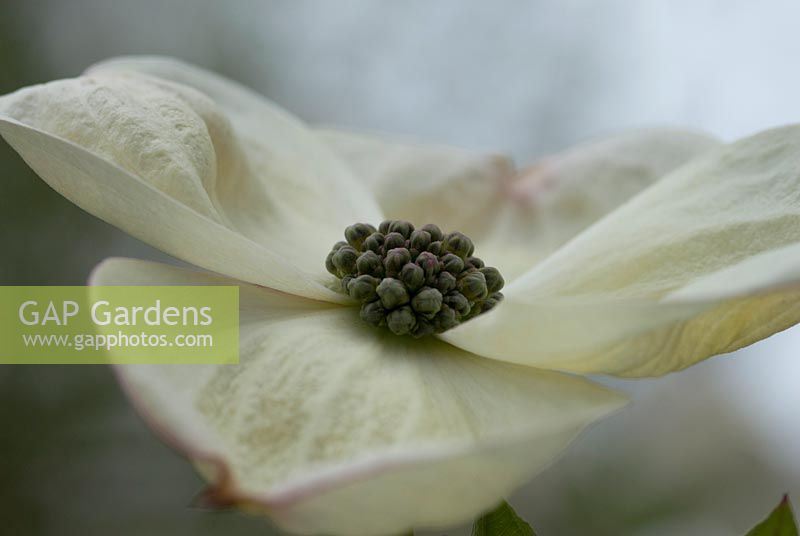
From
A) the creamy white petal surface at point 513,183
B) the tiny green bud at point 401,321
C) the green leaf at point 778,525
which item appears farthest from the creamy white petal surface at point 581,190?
the green leaf at point 778,525

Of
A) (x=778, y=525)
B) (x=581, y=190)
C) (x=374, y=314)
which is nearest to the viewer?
(x=778, y=525)

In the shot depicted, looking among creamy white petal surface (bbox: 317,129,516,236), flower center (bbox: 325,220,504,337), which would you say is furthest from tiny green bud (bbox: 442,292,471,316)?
creamy white petal surface (bbox: 317,129,516,236)

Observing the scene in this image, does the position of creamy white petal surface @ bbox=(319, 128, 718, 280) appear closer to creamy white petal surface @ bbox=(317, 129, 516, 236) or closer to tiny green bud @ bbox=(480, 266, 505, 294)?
creamy white petal surface @ bbox=(317, 129, 516, 236)

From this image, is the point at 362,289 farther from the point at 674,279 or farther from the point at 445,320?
the point at 674,279

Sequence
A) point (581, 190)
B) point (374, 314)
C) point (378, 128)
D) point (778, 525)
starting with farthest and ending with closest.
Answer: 1. point (378, 128)
2. point (581, 190)
3. point (374, 314)
4. point (778, 525)

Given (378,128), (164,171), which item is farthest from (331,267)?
(378,128)

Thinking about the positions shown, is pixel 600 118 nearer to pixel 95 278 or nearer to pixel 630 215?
pixel 630 215

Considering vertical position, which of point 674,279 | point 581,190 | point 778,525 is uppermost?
point 581,190
